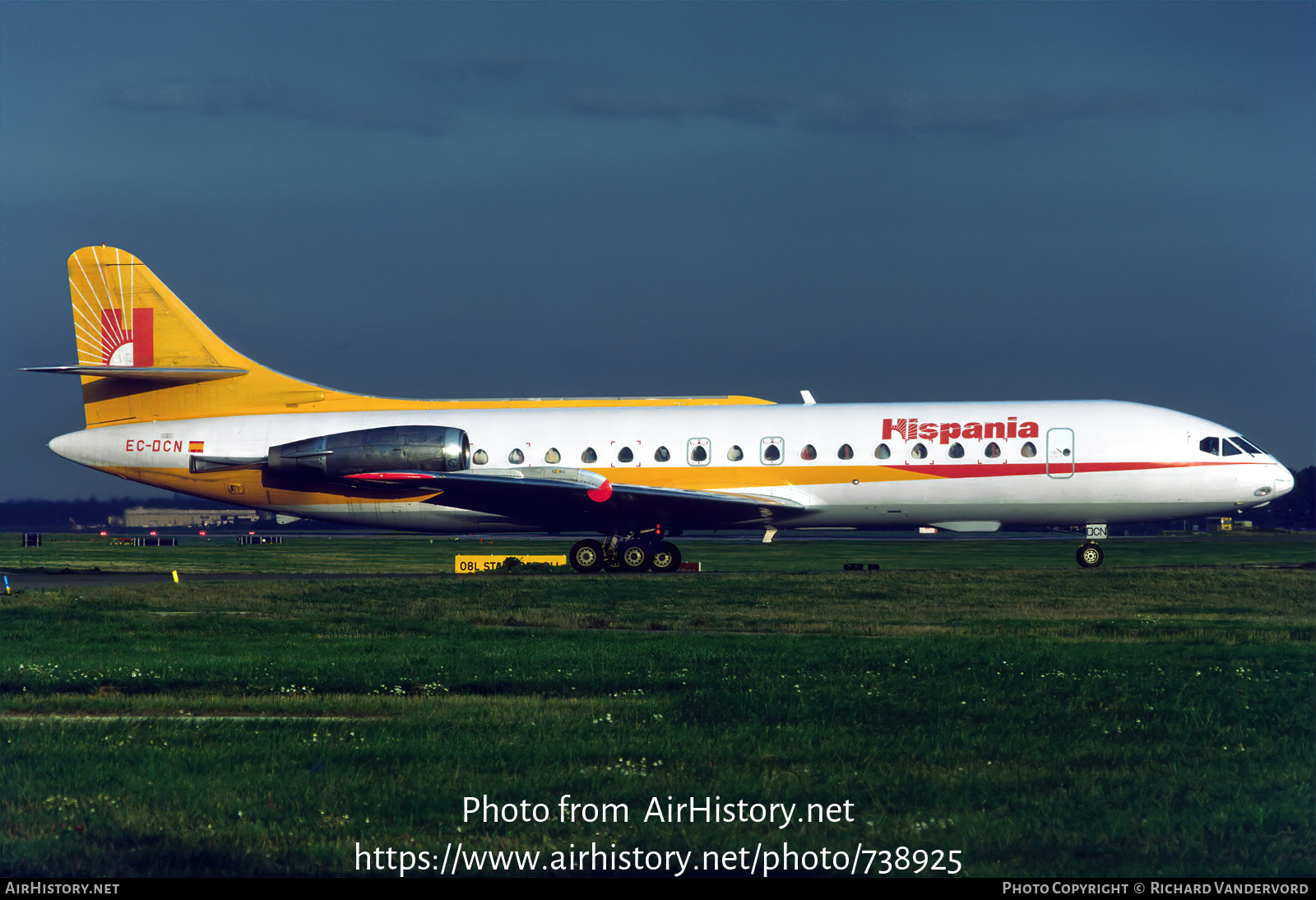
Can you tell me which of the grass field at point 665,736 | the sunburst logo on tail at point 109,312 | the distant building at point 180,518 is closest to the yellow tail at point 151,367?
the sunburst logo on tail at point 109,312

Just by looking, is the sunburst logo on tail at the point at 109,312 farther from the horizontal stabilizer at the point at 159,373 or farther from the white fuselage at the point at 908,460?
the white fuselage at the point at 908,460

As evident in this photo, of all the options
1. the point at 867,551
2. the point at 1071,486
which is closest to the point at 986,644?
the point at 1071,486

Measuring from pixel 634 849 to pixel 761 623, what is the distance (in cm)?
1233

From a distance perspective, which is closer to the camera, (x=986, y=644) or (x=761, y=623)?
(x=986, y=644)

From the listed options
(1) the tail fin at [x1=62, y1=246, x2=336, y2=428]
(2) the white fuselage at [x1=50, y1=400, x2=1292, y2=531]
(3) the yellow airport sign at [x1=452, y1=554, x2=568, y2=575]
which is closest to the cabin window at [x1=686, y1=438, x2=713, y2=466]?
(2) the white fuselage at [x1=50, y1=400, x2=1292, y2=531]

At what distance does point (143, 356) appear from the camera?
3384 centimetres

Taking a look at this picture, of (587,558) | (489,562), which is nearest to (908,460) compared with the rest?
(587,558)

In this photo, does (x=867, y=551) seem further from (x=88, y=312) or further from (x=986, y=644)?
(x=986, y=644)

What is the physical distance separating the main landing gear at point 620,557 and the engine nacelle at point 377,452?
3749 millimetres

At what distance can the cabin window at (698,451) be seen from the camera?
102 ft

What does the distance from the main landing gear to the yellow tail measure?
3.92 metres

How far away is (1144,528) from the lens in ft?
297

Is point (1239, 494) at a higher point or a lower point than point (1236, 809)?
higher

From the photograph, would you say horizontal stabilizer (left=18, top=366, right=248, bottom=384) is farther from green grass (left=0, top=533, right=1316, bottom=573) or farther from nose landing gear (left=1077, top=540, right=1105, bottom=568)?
nose landing gear (left=1077, top=540, right=1105, bottom=568)
